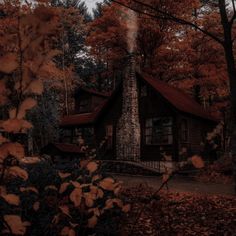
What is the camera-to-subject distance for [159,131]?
80.4 ft

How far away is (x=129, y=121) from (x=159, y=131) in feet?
7.00

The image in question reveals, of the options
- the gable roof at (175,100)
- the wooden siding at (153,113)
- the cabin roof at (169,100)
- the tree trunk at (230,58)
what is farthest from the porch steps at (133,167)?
the tree trunk at (230,58)

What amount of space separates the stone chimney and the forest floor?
46.3 feet

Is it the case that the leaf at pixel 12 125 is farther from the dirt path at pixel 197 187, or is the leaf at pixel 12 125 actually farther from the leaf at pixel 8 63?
the dirt path at pixel 197 187

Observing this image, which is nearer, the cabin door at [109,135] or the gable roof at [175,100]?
the gable roof at [175,100]

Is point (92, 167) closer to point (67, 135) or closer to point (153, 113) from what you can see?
point (153, 113)

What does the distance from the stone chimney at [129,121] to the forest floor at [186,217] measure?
14.1 meters

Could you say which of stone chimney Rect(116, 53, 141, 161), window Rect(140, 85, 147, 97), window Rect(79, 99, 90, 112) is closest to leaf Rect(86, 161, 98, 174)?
stone chimney Rect(116, 53, 141, 161)

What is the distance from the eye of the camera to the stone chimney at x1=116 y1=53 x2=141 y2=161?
24.3m

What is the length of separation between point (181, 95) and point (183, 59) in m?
4.63

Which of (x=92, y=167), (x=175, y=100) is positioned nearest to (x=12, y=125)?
(x=92, y=167)

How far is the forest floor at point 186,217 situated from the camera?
24.6ft

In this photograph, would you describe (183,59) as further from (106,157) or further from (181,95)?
(106,157)

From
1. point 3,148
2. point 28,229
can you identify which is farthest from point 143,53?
point 3,148
